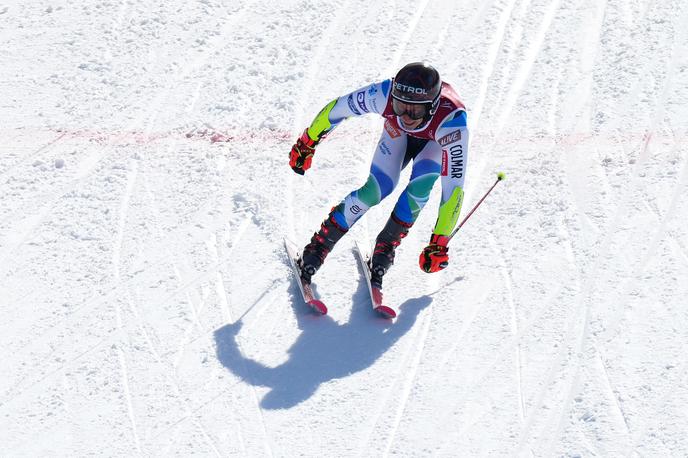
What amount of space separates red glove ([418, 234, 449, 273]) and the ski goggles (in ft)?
2.68

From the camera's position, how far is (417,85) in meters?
6.46

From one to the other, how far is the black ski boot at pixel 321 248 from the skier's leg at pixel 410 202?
12.3 inches

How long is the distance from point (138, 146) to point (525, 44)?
163 inches

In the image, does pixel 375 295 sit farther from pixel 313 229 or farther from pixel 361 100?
pixel 361 100

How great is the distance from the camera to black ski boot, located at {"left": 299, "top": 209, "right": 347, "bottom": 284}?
23.1ft

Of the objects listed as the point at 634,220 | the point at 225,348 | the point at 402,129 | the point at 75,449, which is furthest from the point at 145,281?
the point at 634,220

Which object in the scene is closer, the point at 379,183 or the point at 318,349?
the point at 318,349

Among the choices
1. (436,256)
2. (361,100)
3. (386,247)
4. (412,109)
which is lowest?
(386,247)

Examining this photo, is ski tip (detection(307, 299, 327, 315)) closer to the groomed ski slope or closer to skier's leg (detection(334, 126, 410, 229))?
the groomed ski slope

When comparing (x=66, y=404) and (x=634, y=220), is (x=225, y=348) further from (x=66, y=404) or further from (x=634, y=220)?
(x=634, y=220)

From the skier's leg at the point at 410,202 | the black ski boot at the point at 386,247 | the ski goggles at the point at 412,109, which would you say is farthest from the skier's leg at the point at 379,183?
the ski goggles at the point at 412,109

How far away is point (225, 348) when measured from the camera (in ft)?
21.5

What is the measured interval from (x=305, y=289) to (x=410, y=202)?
954 millimetres

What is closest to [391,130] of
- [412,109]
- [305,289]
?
[412,109]
